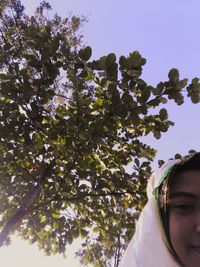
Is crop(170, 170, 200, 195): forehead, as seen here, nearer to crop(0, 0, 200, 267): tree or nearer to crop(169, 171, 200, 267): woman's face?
crop(169, 171, 200, 267): woman's face

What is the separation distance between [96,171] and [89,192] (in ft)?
0.77

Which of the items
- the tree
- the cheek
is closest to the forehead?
the cheek

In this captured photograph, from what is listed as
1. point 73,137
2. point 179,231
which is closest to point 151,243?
point 179,231

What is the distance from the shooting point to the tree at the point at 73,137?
2697 mm

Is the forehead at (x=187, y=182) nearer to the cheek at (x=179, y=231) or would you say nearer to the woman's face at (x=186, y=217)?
the woman's face at (x=186, y=217)

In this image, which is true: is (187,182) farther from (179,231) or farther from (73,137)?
(73,137)

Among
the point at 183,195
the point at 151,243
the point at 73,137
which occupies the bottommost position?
the point at 151,243

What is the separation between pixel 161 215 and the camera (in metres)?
1.31

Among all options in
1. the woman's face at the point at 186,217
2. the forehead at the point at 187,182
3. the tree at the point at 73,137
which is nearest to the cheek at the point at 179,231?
the woman's face at the point at 186,217

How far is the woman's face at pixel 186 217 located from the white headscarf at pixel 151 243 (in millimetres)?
43

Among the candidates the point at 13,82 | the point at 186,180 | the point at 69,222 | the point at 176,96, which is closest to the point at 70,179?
the point at 69,222

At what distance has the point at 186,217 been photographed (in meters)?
1.24

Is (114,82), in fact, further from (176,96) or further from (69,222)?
(69,222)

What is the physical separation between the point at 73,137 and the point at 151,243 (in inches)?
70.5
